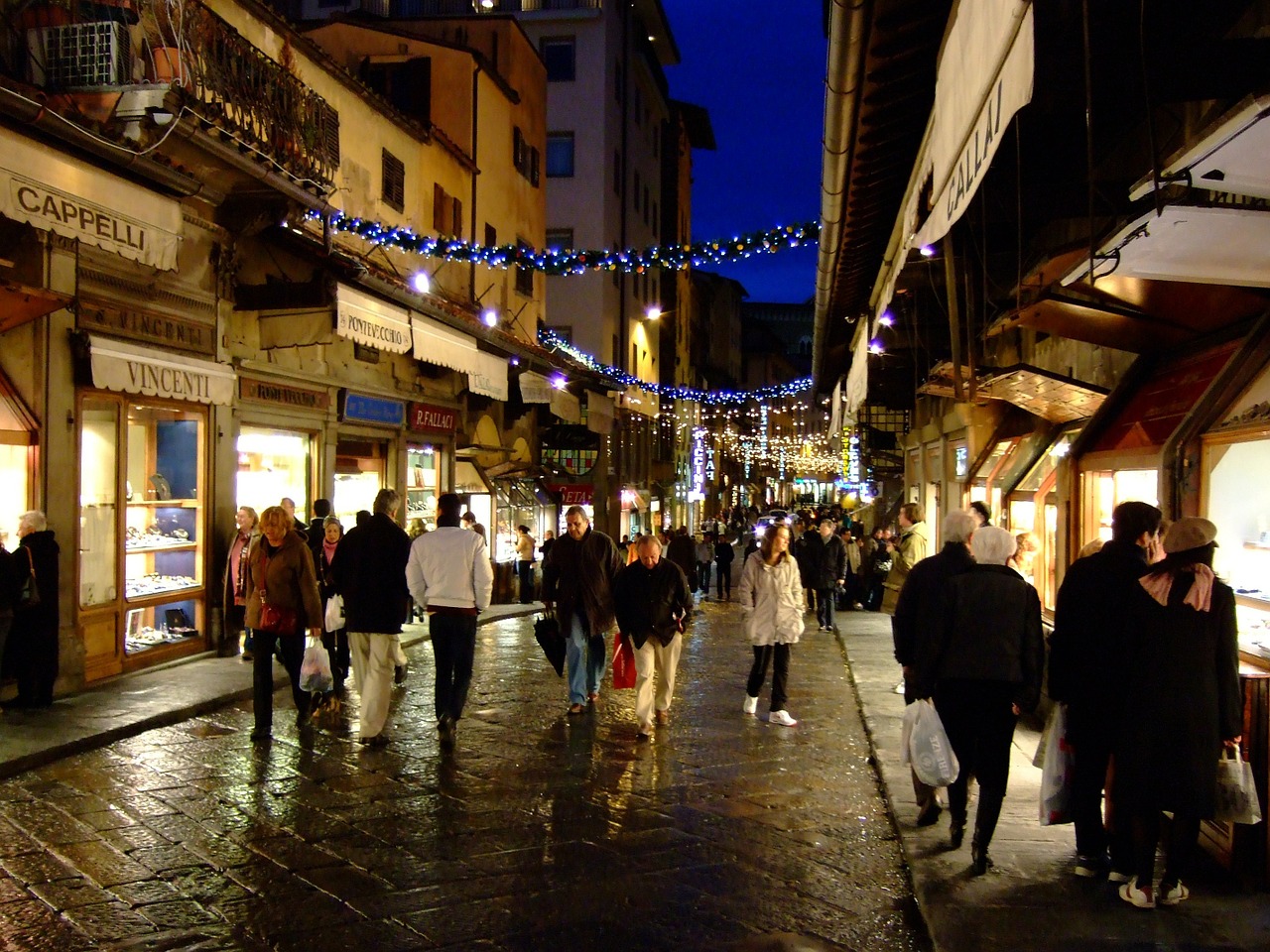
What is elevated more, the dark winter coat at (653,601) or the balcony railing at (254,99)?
the balcony railing at (254,99)

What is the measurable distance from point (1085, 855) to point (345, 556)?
561 cm

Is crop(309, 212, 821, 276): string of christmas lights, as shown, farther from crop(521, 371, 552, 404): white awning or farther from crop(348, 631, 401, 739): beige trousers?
crop(348, 631, 401, 739): beige trousers

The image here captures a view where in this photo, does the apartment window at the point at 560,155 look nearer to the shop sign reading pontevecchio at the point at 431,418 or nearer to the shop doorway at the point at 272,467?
the shop sign reading pontevecchio at the point at 431,418

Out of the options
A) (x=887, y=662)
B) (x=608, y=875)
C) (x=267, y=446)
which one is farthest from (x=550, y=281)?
(x=608, y=875)

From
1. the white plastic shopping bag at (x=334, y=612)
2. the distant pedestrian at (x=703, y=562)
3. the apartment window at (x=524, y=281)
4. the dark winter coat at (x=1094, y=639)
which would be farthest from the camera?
the apartment window at (x=524, y=281)

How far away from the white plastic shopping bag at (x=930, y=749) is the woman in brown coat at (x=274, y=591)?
15.9 ft

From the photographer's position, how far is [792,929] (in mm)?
4883

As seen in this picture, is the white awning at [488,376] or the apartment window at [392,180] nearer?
the white awning at [488,376]

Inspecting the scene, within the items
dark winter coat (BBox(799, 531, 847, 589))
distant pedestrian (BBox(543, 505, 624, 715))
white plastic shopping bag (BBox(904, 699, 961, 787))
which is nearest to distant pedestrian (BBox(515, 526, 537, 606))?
dark winter coat (BBox(799, 531, 847, 589))

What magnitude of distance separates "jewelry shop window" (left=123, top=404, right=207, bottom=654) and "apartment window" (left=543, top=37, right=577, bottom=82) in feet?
93.7

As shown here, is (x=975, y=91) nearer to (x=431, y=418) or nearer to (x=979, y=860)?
(x=979, y=860)

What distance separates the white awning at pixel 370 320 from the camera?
1316cm

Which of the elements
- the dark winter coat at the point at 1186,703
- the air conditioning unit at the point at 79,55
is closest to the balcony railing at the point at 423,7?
the air conditioning unit at the point at 79,55

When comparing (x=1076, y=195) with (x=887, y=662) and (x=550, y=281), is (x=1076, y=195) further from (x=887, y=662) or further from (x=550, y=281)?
(x=550, y=281)
